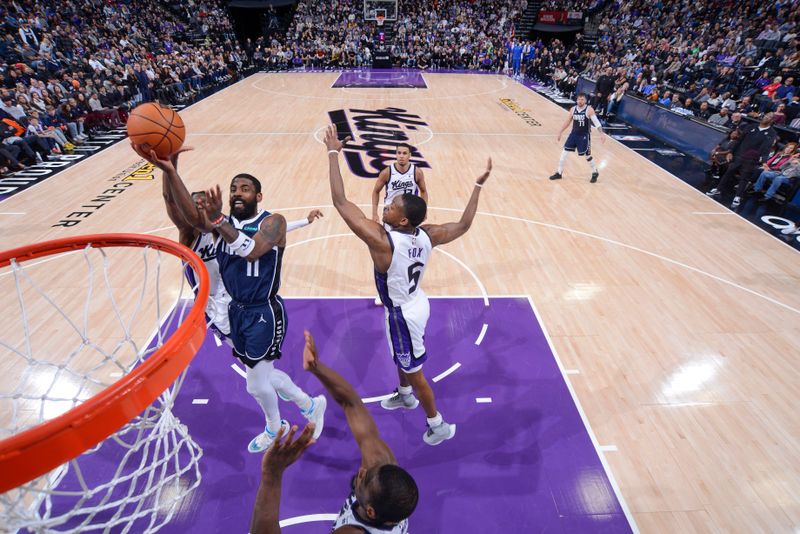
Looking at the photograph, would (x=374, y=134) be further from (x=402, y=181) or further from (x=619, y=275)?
(x=619, y=275)

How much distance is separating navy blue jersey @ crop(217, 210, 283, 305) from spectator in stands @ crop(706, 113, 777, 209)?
886 cm

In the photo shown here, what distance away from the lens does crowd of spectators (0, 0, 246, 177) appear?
1027 centimetres

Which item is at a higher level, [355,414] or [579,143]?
[355,414]

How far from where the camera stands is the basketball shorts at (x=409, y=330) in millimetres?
3314

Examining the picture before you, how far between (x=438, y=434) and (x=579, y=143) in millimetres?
7393

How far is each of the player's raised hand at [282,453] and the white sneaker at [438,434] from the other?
2217 mm

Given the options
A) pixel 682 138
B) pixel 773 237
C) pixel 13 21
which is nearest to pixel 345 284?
pixel 773 237

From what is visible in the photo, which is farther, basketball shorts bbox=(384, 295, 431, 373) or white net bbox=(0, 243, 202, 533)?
basketball shorts bbox=(384, 295, 431, 373)

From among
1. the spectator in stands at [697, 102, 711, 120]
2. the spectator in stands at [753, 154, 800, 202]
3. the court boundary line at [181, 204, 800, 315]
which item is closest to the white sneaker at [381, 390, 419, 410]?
the court boundary line at [181, 204, 800, 315]

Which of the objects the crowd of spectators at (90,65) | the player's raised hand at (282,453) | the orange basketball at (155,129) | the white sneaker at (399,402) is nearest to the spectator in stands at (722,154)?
the white sneaker at (399,402)

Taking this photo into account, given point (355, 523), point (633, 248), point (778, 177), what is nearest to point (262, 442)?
point (355, 523)

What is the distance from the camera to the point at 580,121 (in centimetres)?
877

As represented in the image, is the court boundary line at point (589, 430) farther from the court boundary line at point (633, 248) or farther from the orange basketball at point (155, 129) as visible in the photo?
the orange basketball at point (155, 129)

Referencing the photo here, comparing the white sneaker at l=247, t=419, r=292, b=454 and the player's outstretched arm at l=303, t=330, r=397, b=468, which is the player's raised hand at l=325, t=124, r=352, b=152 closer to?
the player's outstretched arm at l=303, t=330, r=397, b=468
